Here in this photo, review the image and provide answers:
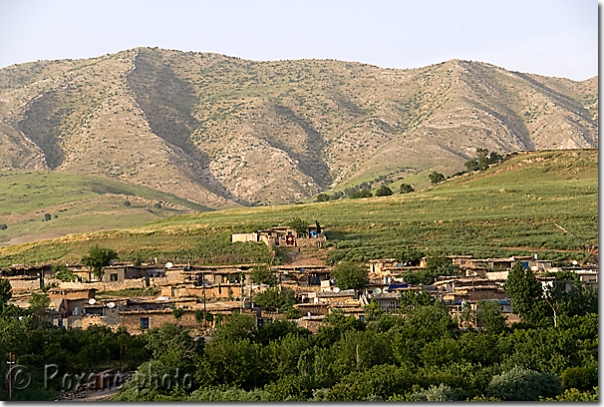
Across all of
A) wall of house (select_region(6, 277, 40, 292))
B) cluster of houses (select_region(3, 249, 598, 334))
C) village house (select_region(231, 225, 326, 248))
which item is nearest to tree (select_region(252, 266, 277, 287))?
cluster of houses (select_region(3, 249, 598, 334))

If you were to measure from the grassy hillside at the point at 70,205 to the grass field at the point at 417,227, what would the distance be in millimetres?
31377

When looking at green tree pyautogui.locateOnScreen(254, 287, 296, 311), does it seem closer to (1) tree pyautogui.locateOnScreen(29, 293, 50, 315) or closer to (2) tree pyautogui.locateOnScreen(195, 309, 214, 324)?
(2) tree pyautogui.locateOnScreen(195, 309, 214, 324)

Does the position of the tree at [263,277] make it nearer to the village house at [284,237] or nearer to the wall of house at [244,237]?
the village house at [284,237]

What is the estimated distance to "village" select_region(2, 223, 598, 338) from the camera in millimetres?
38469

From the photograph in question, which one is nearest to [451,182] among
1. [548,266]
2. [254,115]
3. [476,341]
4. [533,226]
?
[533,226]

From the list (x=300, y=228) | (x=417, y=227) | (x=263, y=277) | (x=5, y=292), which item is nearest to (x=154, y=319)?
(x=5, y=292)

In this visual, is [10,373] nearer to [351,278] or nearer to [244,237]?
[351,278]

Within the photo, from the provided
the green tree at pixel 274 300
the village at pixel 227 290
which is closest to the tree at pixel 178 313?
the village at pixel 227 290

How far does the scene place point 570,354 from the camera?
104 ft

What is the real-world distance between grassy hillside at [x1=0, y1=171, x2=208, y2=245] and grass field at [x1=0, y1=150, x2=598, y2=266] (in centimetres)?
3138

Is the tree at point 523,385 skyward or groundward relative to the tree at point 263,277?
groundward

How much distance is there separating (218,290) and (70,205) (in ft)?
297

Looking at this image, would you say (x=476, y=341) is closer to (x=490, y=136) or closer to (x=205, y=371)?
(x=205, y=371)

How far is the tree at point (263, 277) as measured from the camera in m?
47.0
